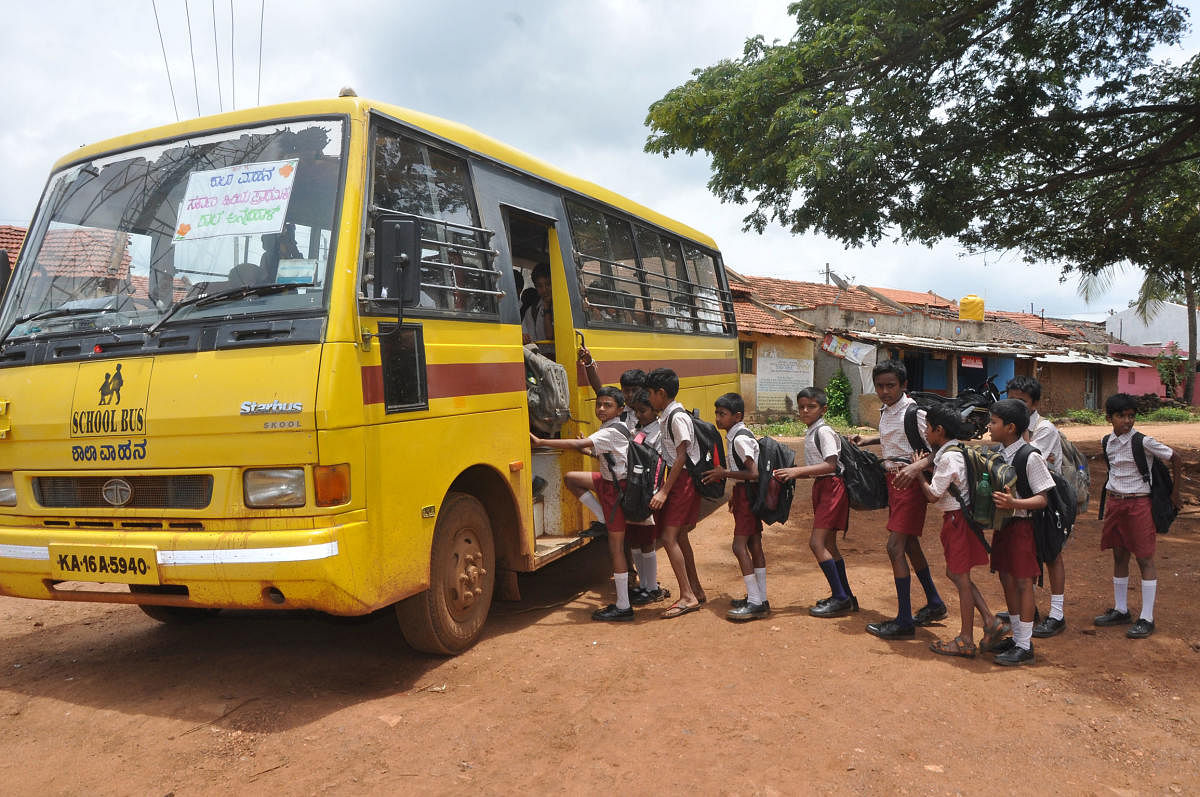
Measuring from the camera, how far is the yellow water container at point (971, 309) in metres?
30.7

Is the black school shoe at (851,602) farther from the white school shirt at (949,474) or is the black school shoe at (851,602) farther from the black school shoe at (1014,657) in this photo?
the white school shirt at (949,474)

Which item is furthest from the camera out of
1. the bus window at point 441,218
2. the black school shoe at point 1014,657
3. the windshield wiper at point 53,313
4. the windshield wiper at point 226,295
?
the black school shoe at point 1014,657

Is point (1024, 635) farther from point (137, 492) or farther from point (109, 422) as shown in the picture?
point (109, 422)

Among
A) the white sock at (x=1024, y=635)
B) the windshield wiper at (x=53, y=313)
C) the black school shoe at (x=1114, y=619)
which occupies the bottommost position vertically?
the black school shoe at (x=1114, y=619)

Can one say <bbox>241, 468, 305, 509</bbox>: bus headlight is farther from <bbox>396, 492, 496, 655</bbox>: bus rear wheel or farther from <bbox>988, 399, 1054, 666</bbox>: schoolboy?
<bbox>988, 399, 1054, 666</bbox>: schoolboy

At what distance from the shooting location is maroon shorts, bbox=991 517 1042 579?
4578mm

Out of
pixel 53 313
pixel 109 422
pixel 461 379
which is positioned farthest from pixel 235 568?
pixel 53 313

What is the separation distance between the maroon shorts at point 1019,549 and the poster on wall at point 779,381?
17886mm

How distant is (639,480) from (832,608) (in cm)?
156

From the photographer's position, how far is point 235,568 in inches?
143

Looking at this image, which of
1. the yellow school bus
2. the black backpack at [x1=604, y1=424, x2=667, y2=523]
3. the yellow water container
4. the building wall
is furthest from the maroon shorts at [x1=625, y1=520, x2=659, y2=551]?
the yellow water container

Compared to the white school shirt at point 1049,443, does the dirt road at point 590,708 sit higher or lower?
lower

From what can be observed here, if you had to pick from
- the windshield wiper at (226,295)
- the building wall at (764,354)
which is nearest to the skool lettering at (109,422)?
the windshield wiper at (226,295)

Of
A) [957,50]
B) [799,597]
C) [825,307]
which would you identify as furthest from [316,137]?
[825,307]
